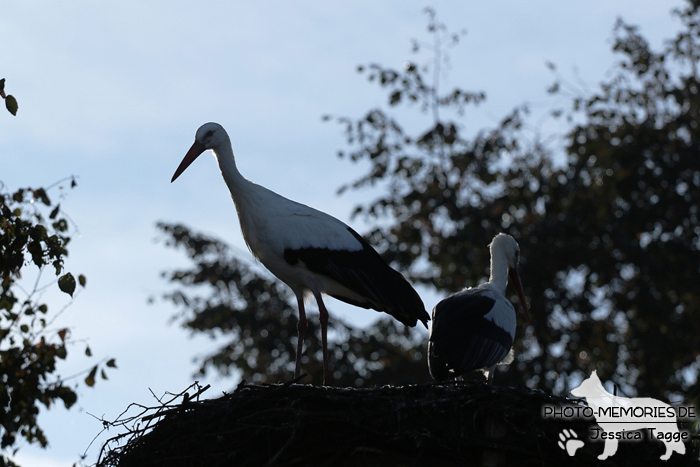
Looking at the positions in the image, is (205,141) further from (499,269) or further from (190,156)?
(499,269)

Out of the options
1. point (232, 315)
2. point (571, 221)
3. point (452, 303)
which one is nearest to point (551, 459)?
point (452, 303)

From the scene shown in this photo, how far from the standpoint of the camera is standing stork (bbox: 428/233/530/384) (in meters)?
5.66

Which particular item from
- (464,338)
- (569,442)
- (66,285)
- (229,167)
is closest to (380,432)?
(569,442)

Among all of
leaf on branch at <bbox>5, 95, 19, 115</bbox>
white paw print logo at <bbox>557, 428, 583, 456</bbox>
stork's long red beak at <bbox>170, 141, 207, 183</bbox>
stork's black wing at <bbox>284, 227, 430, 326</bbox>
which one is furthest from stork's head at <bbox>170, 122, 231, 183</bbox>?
white paw print logo at <bbox>557, 428, 583, 456</bbox>

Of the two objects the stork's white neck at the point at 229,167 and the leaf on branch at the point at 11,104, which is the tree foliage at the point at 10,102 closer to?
the leaf on branch at the point at 11,104

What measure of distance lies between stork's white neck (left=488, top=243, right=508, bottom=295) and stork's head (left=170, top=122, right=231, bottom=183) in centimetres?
226

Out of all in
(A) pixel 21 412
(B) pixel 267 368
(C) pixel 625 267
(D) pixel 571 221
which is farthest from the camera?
(B) pixel 267 368

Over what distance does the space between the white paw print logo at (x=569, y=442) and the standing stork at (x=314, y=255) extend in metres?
1.85

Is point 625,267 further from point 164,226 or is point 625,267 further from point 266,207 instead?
point 266,207

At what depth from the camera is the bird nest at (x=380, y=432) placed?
435 cm

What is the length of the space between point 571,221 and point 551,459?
7988mm

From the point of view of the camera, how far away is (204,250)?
14.0m

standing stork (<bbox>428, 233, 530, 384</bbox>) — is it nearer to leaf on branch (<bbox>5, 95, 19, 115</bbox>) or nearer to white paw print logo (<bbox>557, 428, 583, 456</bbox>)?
white paw print logo (<bbox>557, 428, 583, 456</bbox>)

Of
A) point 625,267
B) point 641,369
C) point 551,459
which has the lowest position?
point 551,459
